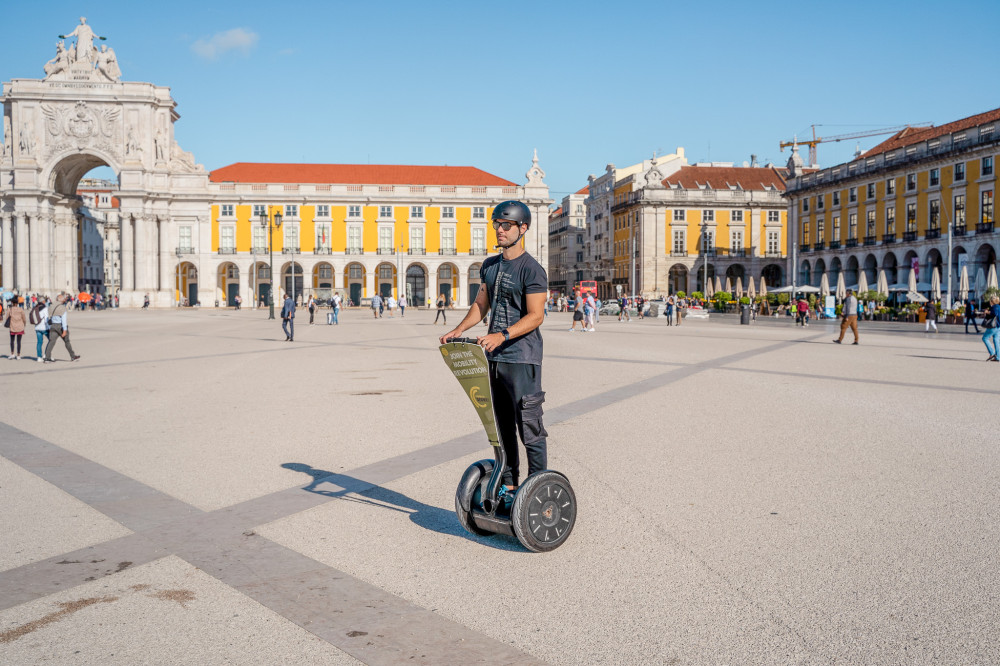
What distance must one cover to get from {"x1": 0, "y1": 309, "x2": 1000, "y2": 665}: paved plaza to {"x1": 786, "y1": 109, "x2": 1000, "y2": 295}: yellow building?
43.3 meters

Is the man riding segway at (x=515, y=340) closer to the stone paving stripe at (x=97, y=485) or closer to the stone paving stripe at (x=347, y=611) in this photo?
the stone paving stripe at (x=347, y=611)

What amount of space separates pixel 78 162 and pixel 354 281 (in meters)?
25.7

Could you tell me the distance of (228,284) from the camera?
76250mm

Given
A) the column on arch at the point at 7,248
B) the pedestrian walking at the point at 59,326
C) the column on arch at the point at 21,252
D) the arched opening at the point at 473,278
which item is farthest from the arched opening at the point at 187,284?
the pedestrian walking at the point at 59,326

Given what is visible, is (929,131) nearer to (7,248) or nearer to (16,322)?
(16,322)

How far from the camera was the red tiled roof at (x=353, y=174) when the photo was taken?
7750cm

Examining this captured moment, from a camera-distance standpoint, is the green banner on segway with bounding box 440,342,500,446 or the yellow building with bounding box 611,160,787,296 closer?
the green banner on segway with bounding box 440,342,500,446

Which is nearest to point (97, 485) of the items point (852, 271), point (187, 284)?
point (852, 271)

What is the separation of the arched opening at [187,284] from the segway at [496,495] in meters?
75.1

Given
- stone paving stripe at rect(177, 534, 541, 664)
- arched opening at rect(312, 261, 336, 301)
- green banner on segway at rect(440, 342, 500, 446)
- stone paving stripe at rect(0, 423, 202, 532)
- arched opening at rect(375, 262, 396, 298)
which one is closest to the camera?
stone paving stripe at rect(177, 534, 541, 664)

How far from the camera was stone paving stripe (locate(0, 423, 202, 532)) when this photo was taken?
5.39m

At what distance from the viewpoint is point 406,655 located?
10.8 feet

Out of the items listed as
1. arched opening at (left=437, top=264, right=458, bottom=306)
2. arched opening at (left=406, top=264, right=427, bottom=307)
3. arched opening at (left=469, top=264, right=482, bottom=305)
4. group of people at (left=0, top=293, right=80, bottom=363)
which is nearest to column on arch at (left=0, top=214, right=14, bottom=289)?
arched opening at (left=406, top=264, right=427, bottom=307)

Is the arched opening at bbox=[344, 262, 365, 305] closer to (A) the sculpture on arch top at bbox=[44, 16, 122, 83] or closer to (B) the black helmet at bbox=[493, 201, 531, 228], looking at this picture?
(A) the sculpture on arch top at bbox=[44, 16, 122, 83]
